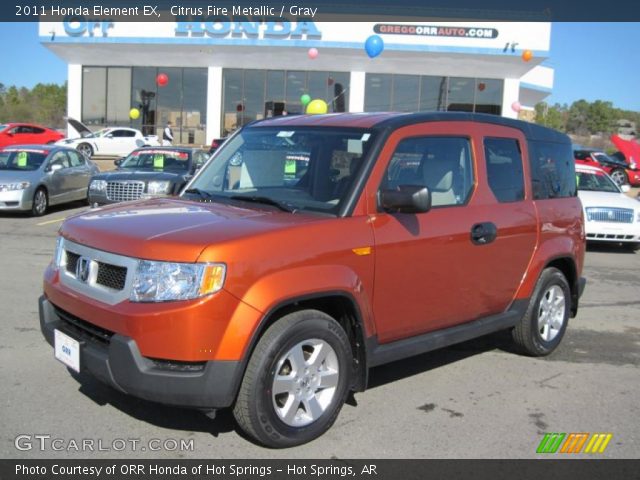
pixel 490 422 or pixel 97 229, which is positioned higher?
pixel 97 229

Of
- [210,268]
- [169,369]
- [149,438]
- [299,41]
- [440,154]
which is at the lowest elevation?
[149,438]

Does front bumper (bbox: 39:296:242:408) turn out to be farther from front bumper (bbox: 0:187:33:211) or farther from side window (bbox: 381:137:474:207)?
front bumper (bbox: 0:187:33:211)

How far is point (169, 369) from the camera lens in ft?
10.6

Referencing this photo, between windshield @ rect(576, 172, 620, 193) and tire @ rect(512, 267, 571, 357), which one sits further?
windshield @ rect(576, 172, 620, 193)

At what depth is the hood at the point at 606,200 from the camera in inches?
462

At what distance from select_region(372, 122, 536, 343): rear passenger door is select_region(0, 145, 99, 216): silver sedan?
10.9 meters

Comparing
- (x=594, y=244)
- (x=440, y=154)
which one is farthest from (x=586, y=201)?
(x=440, y=154)

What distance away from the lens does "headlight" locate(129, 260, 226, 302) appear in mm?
3193

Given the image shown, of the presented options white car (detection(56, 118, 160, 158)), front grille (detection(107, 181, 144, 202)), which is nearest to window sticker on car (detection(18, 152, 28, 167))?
front grille (detection(107, 181, 144, 202))

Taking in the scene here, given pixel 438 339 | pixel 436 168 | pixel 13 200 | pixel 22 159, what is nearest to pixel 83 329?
pixel 438 339

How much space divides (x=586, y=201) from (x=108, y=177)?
29.2 feet

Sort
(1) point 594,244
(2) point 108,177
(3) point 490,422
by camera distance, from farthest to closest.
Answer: (1) point 594,244 < (2) point 108,177 < (3) point 490,422

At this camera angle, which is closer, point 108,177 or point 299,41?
point 108,177
